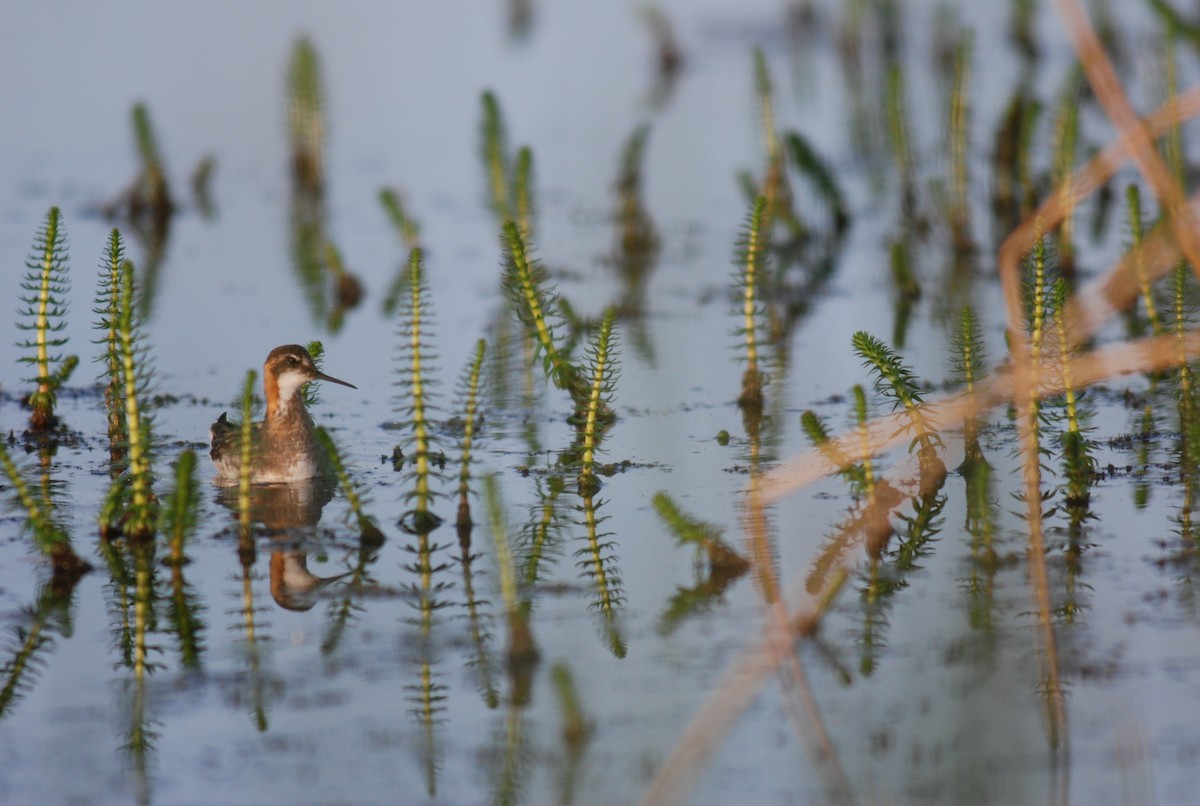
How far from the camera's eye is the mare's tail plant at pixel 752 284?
7.71 meters

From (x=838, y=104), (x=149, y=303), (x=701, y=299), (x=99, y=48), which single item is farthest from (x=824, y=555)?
(x=99, y=48)

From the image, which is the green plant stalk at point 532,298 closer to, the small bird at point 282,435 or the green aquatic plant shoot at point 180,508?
the small bird at point 282,435

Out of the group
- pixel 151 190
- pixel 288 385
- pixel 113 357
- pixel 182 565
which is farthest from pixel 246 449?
pixel 151 190

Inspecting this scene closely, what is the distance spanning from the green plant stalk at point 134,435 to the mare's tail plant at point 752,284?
271cm

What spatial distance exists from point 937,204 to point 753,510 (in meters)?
5.65

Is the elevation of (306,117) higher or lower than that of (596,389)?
higher

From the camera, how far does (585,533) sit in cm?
663

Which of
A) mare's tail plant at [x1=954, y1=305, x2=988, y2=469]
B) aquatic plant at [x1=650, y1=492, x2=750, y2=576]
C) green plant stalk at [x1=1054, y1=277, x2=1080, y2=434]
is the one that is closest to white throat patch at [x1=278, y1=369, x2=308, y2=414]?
aquatic plant at [x1=650, y1=492, x2=750, y2=576]

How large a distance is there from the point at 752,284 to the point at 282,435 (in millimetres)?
2158

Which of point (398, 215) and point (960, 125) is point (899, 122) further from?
point (398, 215)

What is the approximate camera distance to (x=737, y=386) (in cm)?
902

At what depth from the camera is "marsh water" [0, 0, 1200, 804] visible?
4699 millimetres

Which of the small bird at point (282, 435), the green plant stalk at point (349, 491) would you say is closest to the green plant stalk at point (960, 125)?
the small bird at point (282, 435)

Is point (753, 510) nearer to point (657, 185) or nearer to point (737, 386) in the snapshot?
point (737, 386)
